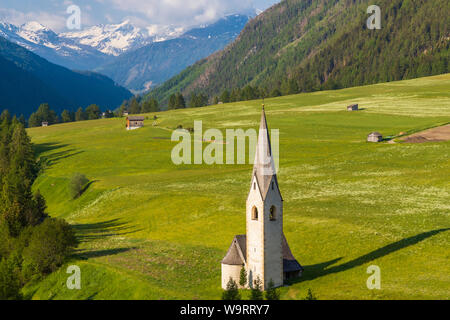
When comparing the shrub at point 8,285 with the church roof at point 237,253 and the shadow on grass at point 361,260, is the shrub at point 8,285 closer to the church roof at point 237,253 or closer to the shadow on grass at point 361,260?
the church roof at point 237,253

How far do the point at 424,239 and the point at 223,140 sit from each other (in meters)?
90.9

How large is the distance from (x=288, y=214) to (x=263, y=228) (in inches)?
936

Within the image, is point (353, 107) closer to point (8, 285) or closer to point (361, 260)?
point (361, 260)

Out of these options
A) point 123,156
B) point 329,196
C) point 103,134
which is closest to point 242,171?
point 329,196

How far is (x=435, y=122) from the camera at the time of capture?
429 ft

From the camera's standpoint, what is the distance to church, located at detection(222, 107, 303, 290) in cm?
4097

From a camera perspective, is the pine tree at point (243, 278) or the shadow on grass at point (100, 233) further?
the shadow on grass at point (100, 233)

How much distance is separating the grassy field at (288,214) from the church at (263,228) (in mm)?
2139

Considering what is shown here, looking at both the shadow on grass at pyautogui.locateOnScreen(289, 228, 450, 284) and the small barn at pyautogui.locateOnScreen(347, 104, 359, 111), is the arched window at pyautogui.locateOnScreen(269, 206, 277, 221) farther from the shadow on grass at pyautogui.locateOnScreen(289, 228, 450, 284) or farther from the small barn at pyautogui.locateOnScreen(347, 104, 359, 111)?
the small barn at pyautogui.locateOnScreen(347, 104, 359, 111)

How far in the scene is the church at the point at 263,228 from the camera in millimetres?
40969

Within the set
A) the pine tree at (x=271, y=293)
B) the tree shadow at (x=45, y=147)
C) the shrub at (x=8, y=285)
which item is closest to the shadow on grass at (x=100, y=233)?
the shrub at (x=8, y=285)

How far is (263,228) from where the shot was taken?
4075cm
